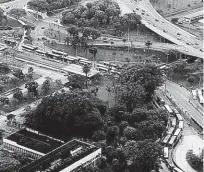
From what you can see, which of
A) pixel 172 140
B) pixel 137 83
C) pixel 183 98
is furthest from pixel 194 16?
pixel 172 140

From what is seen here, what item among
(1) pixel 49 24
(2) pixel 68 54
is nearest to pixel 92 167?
(2) pixel 68 54

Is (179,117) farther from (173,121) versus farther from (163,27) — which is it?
(163,27)

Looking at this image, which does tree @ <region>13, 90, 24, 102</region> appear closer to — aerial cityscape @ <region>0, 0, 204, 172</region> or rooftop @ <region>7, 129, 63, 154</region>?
aerial cityscape @ <region>0, 0, 204, 172</region>

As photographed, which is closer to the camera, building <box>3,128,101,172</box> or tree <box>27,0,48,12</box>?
building <box>3,128,101,172</box>

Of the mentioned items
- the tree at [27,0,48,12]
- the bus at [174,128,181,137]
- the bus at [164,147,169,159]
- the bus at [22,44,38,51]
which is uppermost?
the tree at [27,0,48,12]

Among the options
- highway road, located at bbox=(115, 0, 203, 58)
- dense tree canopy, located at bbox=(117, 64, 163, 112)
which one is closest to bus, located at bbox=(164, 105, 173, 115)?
dense tree canopy, located at bbox=(117, 64, 163, 112)

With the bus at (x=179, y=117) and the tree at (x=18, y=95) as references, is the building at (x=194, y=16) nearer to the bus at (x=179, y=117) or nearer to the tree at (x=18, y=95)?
the bus at (x=179, y=117)

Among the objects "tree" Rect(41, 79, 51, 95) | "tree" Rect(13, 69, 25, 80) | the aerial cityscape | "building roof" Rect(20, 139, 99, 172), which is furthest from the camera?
"tree" Rect(13, 69, 25, 80)
